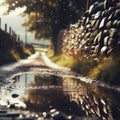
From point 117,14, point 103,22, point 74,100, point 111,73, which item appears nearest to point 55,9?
point 103,22

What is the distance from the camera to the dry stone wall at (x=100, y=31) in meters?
17.0

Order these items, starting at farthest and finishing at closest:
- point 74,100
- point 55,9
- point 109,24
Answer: point 55,9 → point 109,24 → point 74,100

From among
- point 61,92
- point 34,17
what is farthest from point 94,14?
point 34,17

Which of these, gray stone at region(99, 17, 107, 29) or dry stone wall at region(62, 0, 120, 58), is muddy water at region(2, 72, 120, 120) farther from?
gray stone at region(99, 17, 107, 29)

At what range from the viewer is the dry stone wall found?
1703 centimetres

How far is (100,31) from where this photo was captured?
764 inches

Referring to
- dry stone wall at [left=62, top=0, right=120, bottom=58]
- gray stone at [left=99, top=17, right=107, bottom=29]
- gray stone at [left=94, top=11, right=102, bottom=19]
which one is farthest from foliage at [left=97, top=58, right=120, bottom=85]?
gray stone at [left=94, top=11, right=102, bottom=19]

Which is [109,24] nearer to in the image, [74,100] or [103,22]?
[103,22]

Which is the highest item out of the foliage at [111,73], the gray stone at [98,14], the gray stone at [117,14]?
the gray stone at [98,14]

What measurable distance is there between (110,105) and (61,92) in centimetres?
266

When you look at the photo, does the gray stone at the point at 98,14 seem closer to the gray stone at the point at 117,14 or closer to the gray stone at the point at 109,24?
the gray stone at the point at 109,24

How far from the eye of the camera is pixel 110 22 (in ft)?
58.5

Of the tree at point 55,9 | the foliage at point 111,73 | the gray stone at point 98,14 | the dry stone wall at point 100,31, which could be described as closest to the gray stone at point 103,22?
the dry stone wall at point 100,31

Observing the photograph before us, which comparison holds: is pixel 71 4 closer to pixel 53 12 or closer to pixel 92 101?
pixel 53 12
